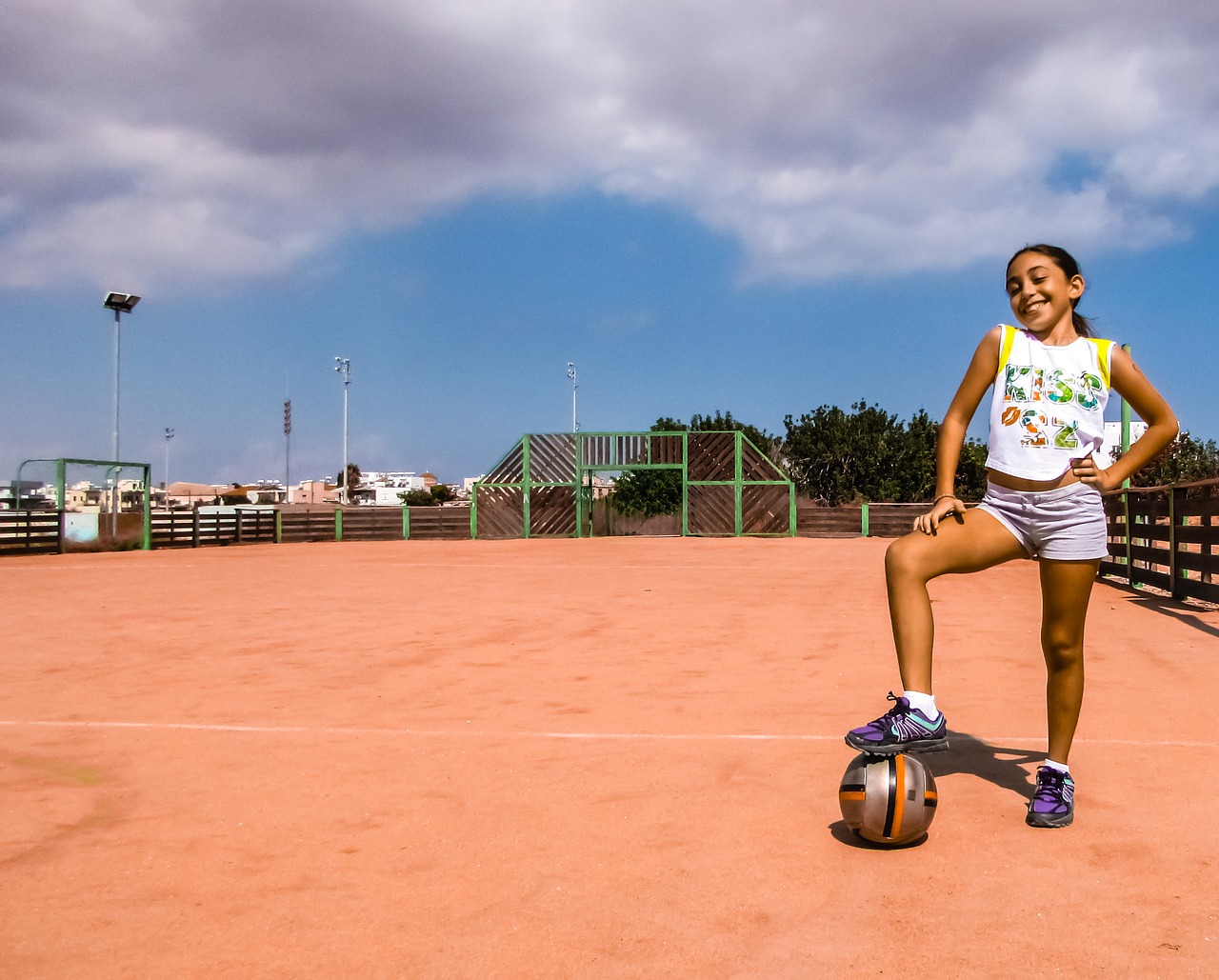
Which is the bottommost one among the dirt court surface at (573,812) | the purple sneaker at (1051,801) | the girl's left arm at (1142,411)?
the dirt court surface at (573,812)

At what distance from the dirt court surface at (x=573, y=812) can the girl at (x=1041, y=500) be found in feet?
1.27

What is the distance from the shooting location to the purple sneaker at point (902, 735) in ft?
10.8

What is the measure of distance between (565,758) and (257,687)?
2.66 m

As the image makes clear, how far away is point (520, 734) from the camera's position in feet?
16.4

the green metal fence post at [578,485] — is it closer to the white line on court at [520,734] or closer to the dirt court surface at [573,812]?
the dirt court surface at [573,812]

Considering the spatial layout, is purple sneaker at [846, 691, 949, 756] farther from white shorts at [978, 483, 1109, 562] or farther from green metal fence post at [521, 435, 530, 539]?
green metal fence post at [521, 435, 530, 539]

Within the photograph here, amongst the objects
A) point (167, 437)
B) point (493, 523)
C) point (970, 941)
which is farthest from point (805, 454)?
point (167, 437)

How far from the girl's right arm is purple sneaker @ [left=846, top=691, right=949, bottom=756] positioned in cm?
63

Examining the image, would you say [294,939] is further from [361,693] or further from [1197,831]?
[361,693]

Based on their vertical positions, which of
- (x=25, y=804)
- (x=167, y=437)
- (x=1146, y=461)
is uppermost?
(x=167, y=437)

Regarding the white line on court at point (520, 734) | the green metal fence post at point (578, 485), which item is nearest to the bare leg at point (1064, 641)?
the white line on court at point (520, 734)

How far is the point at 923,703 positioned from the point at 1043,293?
1470 mm

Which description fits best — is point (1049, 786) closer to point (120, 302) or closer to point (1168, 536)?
point (1168, 536)

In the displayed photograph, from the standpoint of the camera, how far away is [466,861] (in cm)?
322
